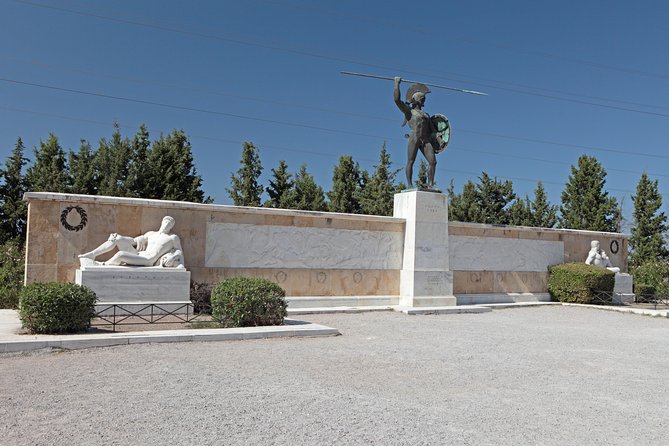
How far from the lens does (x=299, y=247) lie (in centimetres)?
1488

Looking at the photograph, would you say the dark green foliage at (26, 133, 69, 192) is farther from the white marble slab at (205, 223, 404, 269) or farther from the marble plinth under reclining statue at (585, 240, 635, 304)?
the marble plinth under reclining statue at (585, 240, 635, 304)

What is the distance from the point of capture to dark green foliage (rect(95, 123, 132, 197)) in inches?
1072

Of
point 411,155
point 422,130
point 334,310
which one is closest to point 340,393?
point 334,310

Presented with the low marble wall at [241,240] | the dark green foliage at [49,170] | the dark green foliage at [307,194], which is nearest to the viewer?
the low marble wall at [241,240]

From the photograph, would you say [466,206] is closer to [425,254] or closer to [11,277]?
[425,254]

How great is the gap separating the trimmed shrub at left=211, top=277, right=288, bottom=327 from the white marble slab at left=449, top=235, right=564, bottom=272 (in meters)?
8.29

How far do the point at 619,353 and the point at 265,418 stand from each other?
6863mm

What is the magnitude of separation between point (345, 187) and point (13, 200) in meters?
17.6

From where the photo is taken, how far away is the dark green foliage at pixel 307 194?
32.3 metres

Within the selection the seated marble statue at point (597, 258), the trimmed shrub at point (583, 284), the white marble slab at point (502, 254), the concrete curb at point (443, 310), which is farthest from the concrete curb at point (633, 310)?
the concrete curb at point (443, 310)

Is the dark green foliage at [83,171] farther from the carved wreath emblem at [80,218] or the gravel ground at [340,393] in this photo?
the gravel ground at [340,393]

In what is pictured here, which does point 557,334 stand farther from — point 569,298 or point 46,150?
point 46,150

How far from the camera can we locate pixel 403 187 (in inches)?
1367

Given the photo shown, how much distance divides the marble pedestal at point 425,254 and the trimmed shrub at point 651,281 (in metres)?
9.04
